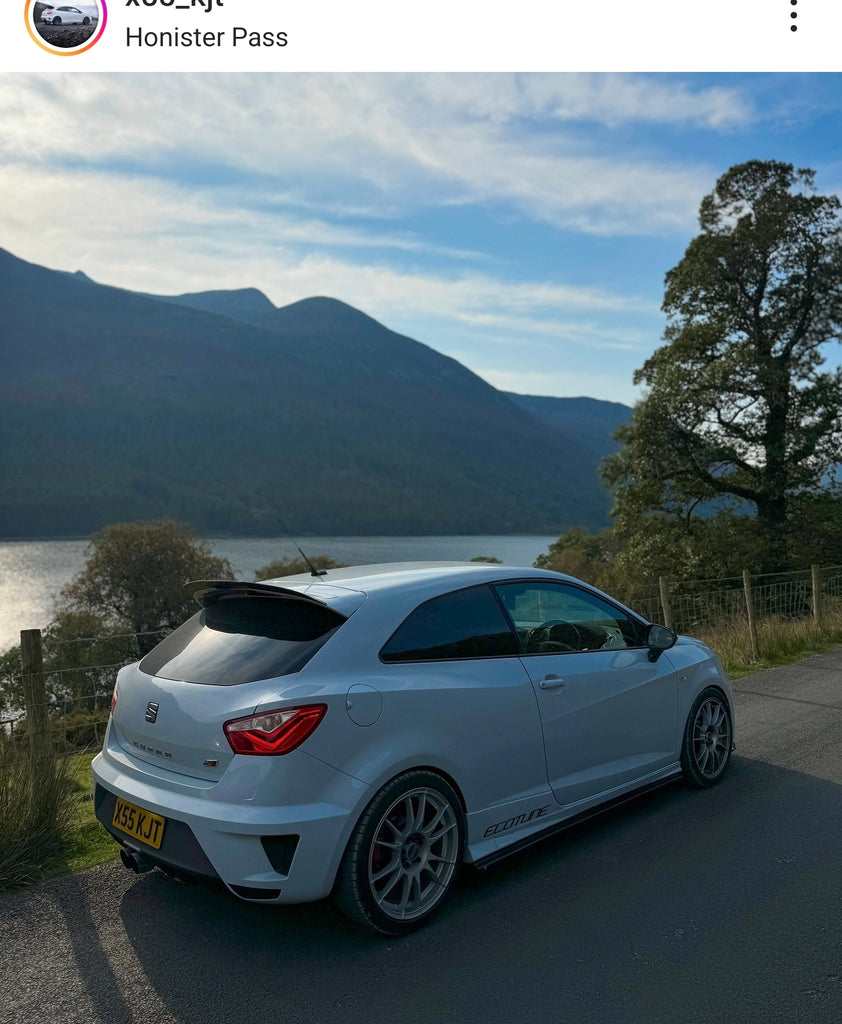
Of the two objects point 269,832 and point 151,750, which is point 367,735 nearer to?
point 269,832

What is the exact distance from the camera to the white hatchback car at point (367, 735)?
3295 millimetres

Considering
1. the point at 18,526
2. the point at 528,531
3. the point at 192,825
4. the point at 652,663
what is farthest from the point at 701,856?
the point at 528,531

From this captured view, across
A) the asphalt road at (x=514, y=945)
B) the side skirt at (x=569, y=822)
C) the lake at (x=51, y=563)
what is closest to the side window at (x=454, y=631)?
the side skirt at (x=569, y=822)

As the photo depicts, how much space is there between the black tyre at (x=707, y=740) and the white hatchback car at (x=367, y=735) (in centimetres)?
69

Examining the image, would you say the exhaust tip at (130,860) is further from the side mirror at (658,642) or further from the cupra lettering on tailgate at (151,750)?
the side mirror at (658,642)

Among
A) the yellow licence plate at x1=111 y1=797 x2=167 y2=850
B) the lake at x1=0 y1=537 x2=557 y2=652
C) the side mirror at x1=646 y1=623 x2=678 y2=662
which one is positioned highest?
the side mirror at x1=646 y1=623 x2=678 y2=662

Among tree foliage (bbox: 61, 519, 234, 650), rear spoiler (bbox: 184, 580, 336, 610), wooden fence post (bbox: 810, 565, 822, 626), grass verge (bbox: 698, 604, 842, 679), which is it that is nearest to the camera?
rear spoiler (bbox: 184, 580, 336, 610)

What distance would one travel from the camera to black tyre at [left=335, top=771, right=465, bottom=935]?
3381 millimetres

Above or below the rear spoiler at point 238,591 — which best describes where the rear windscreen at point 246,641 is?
below

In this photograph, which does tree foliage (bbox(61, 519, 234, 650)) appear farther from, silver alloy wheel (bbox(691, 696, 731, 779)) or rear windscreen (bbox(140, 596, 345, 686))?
rear windscreen (bbox(140, 596, 345, 686))

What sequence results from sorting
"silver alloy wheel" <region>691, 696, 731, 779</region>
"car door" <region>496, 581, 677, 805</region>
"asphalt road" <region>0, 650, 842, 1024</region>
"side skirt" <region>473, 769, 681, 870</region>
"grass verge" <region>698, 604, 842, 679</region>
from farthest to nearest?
"grass verge" <region>698, 604, 842, 679</region>, "silver alloy wheel" <region>691, 696, 731, 779</region>, "car door" <region>496, 581, 677, 805</region>, "side skirt" <region>473, 769, 681, 870</region>, "asphalt road" <region>0, 650, 842, 1024</region>

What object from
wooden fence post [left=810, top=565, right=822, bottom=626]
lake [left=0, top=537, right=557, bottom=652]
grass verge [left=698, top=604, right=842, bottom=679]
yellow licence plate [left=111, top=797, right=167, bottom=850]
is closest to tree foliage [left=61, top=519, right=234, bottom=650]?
lake [left=0, top=537, right=557, bottom=652]

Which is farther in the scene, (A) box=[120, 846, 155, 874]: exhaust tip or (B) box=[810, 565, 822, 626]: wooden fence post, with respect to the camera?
(B) box=[810, 565, 822, 626]: wooden fence post
